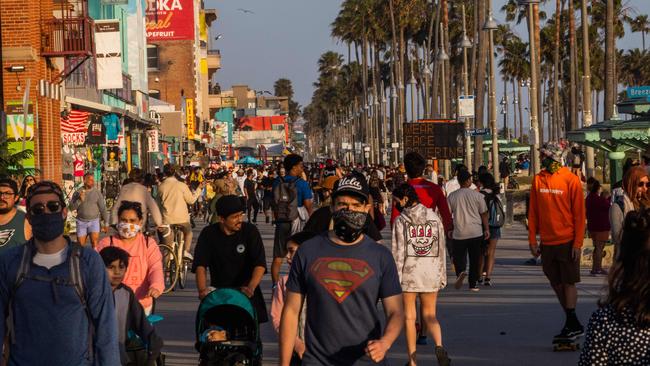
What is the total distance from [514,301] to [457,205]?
1.51 m

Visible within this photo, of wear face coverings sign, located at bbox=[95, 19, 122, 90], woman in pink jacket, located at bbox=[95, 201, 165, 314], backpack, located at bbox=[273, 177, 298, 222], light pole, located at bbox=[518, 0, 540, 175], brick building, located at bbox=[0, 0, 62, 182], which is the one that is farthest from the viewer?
wear face coverings sign, located at bbox=[95, 19, 122, 90]

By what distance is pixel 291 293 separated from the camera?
6852 mm

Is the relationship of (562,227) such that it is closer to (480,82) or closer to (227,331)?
(227,331)

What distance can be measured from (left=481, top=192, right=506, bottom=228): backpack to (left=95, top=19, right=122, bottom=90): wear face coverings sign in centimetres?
2523

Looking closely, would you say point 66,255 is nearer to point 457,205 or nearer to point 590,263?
point 457,205

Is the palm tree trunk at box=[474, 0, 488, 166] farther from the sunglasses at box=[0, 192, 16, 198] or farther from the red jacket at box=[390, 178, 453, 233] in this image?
the sunglasses at box=[0, 192, 16, 198]

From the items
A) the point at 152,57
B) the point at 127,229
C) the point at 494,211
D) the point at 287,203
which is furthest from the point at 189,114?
the point at 127,229

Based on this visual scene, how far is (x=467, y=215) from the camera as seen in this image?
58.7 ft

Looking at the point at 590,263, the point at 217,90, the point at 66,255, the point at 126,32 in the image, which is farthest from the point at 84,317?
the point at 217,90

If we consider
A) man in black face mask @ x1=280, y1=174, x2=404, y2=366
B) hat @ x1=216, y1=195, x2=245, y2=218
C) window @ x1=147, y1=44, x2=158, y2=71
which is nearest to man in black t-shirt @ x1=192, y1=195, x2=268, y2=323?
hat @ x1=216, y1=195, x2=245, y2=218

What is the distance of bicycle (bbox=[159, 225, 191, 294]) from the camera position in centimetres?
1944

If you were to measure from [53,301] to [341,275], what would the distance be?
1405mm

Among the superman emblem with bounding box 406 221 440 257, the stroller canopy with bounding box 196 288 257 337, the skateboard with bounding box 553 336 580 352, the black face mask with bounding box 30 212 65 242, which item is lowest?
the skateboard with bounding box 553 336 580 352

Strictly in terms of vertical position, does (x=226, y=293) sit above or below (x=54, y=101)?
below
